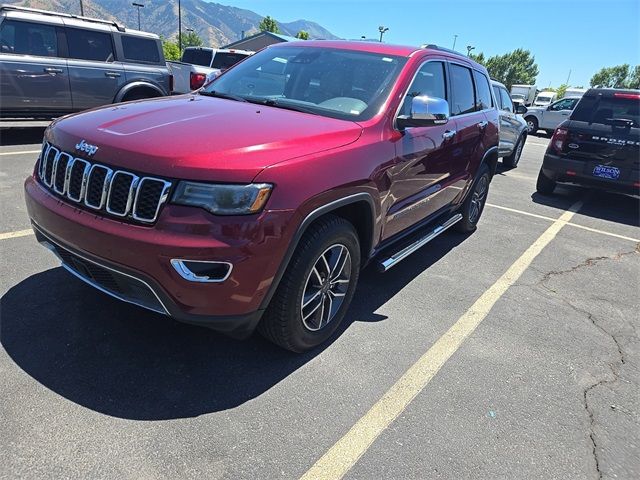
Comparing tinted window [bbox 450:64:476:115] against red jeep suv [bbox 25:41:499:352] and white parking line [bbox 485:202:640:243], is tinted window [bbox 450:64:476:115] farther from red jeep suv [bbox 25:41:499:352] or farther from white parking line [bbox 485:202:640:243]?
white parking line [bbox 485:202:640:243]

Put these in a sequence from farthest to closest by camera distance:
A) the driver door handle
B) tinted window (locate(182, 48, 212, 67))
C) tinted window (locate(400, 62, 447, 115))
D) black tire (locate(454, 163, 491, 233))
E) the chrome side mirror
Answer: tinted window (locate(182, 48, 212, 67)), black tire (locate(454, 163, 491, 233)), the driver door handle, tinted window (locate(400, 62, 447, 115)), the chrome side mirror

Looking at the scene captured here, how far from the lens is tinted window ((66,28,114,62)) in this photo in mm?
8257

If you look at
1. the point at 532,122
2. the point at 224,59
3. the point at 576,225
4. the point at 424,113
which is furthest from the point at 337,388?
the point at 532,122

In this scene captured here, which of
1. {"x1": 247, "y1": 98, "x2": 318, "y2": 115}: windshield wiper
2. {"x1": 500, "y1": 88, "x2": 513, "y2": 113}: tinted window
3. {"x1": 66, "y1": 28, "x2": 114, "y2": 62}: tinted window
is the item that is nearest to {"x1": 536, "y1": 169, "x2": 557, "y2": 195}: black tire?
{"x1": 500, "y1": 88, "x2": 513, "y2": 113}: tinted window

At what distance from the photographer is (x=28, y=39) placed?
7.77m

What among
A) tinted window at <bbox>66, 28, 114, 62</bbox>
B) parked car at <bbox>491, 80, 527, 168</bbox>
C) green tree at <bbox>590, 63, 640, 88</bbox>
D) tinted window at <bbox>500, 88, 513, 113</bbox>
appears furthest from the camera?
green tree at <bbox>590, 63, 640, 88</bbox>

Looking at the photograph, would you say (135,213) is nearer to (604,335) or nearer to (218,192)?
(218,192)

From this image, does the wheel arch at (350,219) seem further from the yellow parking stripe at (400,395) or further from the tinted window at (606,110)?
the tinted window at (606,110)

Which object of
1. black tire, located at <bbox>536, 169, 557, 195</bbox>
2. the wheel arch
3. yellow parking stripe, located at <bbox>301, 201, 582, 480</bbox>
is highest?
the wheel arch

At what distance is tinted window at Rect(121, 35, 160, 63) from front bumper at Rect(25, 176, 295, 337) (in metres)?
7.75

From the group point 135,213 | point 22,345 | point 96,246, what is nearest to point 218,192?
point 135,213

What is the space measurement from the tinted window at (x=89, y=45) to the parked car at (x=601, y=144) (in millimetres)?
8095

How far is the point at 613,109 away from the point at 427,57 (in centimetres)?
518

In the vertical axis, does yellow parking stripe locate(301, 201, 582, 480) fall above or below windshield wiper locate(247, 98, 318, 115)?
below
